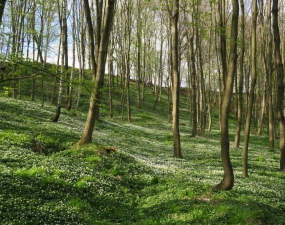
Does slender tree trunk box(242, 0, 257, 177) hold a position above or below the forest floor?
above

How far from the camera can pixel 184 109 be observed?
6738 centimetres

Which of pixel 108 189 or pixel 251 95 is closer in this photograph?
pixel 108 189

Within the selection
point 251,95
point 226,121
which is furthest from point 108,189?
point 251,95

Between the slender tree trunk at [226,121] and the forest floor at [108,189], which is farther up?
the slender tree trunk at [226,121]

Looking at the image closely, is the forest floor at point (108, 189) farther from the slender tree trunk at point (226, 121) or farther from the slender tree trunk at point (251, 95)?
the slender tree trunk at point (251, 95)

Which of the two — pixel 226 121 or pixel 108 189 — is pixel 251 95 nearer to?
pixel 226 121

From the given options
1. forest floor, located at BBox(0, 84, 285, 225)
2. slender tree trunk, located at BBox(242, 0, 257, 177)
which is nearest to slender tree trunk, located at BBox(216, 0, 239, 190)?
forest floor, located at BBox(0, 84, 285, 225)

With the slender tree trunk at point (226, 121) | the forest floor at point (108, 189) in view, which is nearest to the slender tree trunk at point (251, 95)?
the forest floor at point (108, 189)

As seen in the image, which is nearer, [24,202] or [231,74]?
[24,202]

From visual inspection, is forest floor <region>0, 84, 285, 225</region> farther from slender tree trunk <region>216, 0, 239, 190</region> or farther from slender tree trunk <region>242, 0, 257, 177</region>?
slender tree trunk <region>242, 0, 257, 177</region>

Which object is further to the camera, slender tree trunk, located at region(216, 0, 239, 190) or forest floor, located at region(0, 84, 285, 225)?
slender tree trunk, located at region(216, 0, 239, 190)

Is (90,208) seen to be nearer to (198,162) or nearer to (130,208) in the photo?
(130,208)

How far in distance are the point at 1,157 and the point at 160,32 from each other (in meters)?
49.9

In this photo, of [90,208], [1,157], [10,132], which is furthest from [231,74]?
[10,132]
